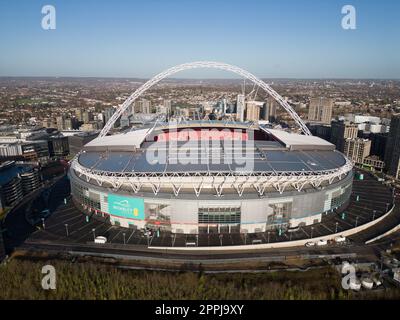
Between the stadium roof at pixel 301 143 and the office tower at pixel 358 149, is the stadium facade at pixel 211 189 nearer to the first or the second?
the stadium roof at pixel 301 143

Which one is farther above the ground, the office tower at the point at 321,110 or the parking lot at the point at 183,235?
the office tower at the point at 321,110

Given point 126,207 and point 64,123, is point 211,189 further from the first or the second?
point 64,123

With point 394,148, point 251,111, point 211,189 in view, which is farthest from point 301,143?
point 251,111

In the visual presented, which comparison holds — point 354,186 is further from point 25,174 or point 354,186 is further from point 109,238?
point 25,174

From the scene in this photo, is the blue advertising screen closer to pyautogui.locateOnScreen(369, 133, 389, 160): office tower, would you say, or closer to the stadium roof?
the stadium roof
